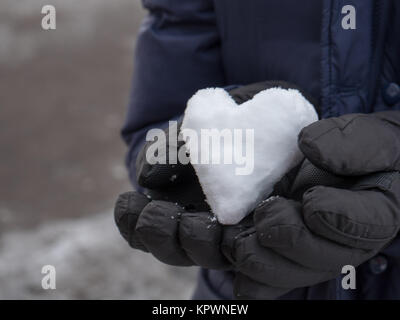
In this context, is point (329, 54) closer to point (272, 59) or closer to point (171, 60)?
point (272, 59)

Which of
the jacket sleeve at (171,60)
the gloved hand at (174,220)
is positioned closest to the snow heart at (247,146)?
the gloved hand at (174,220)

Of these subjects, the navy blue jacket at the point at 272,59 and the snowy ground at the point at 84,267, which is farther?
the snowy ground at the point at 84,267

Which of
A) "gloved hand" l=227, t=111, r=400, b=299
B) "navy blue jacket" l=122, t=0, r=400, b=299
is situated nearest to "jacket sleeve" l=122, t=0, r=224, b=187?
"navy blue jacket" l=122, t=0, r=400, b=299

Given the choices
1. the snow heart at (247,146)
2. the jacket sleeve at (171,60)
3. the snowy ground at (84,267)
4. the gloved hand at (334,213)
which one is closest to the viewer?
the gloved hand at (334,213)

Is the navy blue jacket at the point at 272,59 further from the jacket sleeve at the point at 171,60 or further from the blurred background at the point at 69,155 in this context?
the blurred background at the point at 69,155

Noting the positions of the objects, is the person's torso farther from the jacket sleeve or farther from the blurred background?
the blurred background
